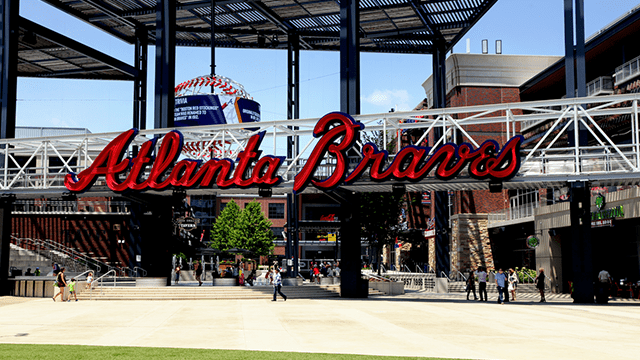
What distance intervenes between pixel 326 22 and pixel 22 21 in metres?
22.9

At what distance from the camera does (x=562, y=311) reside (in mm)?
26266

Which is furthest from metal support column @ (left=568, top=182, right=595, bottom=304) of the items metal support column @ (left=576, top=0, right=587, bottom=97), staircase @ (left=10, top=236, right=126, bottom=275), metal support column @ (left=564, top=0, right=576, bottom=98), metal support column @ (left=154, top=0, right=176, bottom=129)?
staircase @ (left=10, top=236, right=126, bottom=275)

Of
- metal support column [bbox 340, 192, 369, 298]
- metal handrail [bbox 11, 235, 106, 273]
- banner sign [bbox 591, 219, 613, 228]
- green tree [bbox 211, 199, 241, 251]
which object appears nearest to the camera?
metal support column [bbox 340, 192, 369, 298]

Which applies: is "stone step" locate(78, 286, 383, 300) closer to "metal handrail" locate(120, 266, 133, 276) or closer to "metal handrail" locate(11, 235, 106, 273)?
"metal handrail" locate(120, 266, 133, 276)

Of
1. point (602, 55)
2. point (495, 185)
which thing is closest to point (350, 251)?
point (495, 185)

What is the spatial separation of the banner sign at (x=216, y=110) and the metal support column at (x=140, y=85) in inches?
637

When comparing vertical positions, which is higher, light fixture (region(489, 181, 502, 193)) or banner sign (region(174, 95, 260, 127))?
banner sign (region(174, 95, 260, 127))

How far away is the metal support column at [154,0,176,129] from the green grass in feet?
86.6

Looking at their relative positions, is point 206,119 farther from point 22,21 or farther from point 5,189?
point 22,21

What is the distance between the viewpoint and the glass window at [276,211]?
116000 mm

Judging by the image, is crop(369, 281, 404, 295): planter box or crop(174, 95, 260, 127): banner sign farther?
crop(369, 281, 404, 295): planter box

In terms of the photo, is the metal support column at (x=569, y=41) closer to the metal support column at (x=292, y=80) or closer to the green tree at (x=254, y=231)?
the metal support column at (x=292, y=80)

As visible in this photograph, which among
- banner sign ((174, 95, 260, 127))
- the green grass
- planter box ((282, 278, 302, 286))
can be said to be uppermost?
banner sign ((174, 95, 260, 127))

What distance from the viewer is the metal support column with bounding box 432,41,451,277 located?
170 feet
